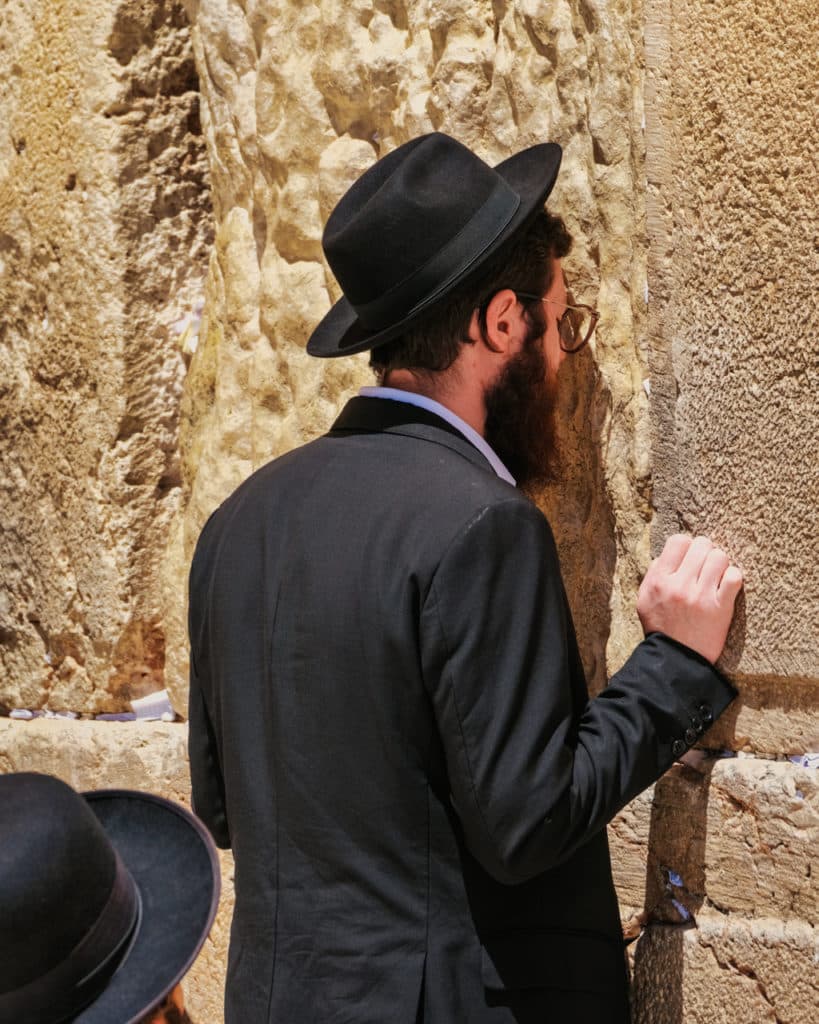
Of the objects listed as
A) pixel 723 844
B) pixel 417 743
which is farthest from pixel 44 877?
pixel 723 844

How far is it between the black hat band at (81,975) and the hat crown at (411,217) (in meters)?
0.90

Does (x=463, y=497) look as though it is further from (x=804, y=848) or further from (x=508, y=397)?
(x=804, y=848)

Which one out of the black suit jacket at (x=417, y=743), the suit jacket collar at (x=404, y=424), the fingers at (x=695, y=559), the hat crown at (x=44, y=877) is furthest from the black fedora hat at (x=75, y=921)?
the fingers at (x=695, y=559)

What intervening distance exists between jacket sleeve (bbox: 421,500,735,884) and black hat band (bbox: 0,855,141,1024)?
463 millimetres

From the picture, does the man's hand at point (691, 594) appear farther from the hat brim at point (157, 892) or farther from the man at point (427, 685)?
the hat brim at point (157, 892)

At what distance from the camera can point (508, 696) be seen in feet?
5.57

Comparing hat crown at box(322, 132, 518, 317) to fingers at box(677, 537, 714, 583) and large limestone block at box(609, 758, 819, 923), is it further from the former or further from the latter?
large limestone block at box(609, 758, 819, 923)

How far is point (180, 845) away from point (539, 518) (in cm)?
72

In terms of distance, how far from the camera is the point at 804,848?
2.24 meters

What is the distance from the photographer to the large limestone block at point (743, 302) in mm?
2176

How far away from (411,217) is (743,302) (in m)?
0.66

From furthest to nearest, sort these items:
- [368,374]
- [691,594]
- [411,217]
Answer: [368,374] < [691,594] < [411,217]

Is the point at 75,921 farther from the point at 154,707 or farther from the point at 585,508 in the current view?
the point at 154,707

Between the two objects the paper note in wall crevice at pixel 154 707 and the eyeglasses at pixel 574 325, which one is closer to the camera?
the eyeglasses at pixel 574 325
